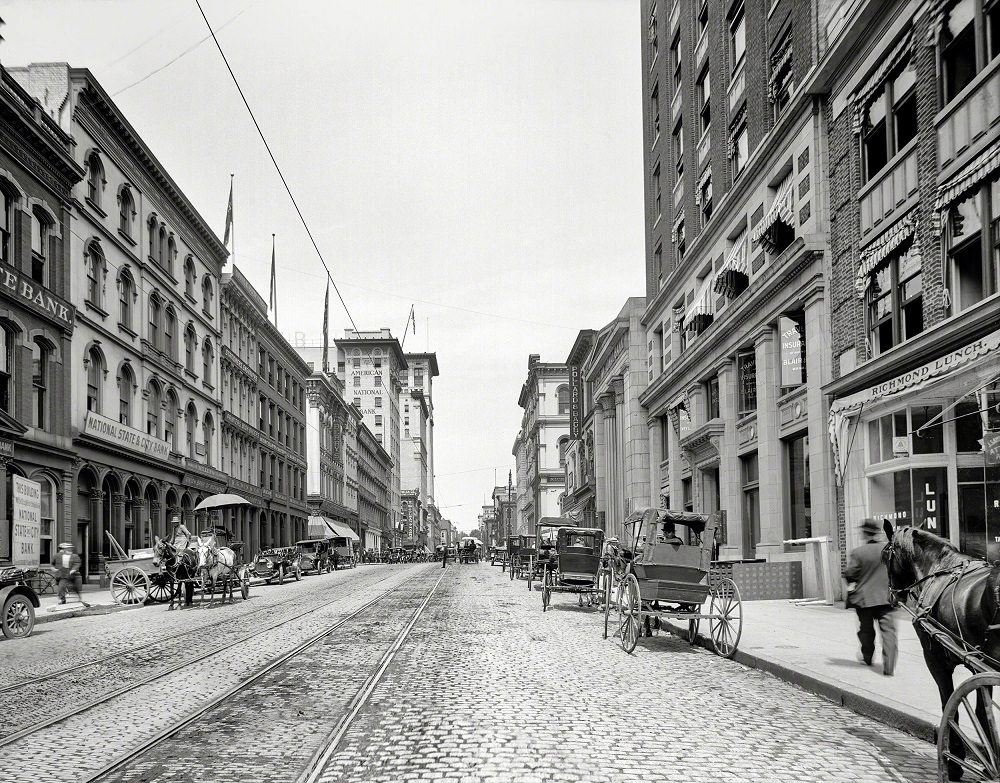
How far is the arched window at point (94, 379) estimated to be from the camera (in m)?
33.2

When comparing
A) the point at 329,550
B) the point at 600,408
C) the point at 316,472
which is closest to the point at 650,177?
the point at 600,408

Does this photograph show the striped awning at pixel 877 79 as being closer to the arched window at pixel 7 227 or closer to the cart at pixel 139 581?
the cart at pixel 139 581

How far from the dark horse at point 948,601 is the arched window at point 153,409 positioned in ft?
118

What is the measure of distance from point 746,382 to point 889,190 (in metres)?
10.4

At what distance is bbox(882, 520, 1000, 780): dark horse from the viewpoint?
19.2 ft

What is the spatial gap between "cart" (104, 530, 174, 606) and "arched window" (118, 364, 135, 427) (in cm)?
1089

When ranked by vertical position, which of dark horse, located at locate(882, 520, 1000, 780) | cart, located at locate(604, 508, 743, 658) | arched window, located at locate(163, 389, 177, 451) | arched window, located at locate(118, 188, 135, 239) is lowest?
cart, located at locate(604, 508, 743, 658)

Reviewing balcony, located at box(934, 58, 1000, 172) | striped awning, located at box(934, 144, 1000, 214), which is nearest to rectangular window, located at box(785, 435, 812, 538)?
striped awning, located at box(934, 144, 1000, 214)

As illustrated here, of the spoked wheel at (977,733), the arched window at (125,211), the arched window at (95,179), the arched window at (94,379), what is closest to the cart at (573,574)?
the spoked wheel at (977,733)

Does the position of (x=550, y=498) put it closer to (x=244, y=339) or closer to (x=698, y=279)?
(x=244, y=339)

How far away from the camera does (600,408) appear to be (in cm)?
5522

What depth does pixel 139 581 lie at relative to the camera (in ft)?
84.4

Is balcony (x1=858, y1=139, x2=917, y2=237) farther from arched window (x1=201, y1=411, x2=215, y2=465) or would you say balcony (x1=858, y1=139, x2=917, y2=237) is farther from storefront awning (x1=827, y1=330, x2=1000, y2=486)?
arched window (x1=201, y1=411, x2=215, y2=465)

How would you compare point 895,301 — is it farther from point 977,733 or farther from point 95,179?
point 95,179
